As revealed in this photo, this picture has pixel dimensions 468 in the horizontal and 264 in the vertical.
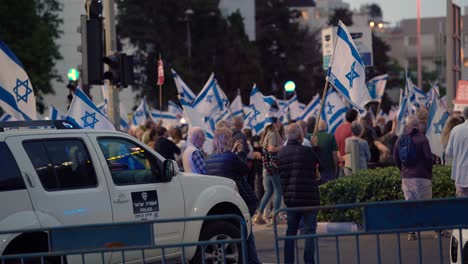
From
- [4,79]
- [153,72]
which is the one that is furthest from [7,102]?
[153,72]

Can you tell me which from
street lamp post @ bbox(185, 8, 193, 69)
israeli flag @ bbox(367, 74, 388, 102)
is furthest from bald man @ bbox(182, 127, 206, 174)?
street lamp post @ bbox(185, 8, 193, 69)

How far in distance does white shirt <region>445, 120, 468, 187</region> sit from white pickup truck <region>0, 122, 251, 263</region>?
268 cm

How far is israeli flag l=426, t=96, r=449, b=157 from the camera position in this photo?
18.7 m

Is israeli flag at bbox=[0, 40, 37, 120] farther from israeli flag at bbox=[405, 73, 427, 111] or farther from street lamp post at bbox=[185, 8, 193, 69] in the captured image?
street lamp post at bbox=[185, 8, 193, 69]

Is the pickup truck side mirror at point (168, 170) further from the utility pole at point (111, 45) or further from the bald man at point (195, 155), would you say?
the utility pole at point (111, 45)

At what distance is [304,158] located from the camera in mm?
11641

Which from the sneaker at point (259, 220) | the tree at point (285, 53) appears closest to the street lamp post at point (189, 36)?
the tree at point (285, 53)

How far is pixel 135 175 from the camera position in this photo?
10.8 metres

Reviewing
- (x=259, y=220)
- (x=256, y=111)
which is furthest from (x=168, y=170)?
(x=256, y=111)

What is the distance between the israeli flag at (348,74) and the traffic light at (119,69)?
388cm

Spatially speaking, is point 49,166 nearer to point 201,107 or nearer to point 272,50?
point 201,107

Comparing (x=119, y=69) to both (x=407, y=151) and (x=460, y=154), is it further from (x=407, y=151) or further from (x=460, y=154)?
(x=460, y=154)

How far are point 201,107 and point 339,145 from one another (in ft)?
23.7

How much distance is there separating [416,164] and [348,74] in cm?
175
